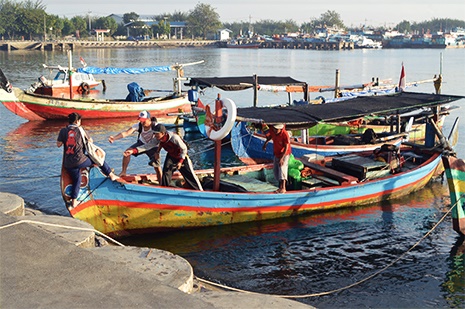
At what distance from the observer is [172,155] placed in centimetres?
1162

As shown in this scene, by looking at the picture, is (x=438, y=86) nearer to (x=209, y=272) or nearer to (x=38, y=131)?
(x=209, y=272)

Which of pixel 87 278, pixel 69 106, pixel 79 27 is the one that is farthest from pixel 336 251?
pixel 79 27

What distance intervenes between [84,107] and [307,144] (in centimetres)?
1352

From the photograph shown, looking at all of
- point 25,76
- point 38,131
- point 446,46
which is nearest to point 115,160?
point 38,131

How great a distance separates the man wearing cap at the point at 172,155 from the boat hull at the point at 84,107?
14.7 m

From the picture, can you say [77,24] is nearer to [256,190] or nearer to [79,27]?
[79,27]

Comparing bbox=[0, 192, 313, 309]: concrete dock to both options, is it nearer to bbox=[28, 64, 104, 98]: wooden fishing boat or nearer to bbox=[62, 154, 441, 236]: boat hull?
bbox=[62, 154, 441, 236]: boat hull

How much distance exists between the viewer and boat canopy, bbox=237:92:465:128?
13.1 meters

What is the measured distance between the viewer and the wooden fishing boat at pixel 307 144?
17.5 meters

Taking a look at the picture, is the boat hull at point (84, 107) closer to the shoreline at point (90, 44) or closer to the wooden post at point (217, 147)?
the wooden post at point (217, 147)

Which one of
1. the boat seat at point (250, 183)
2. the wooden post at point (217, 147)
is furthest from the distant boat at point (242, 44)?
the wooden post at point (217, 147)

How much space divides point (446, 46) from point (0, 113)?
14460 cm

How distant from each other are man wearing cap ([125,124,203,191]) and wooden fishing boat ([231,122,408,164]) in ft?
17.4

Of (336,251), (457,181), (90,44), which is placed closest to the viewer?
(336,251)
